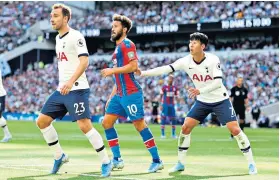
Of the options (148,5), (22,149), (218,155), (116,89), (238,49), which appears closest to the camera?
(116,89)

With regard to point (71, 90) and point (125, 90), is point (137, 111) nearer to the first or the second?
point (125, 90)

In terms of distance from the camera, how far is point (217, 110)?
12398 mm

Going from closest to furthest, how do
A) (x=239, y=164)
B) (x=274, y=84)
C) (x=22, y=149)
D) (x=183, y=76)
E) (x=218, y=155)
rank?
(x=239, y=164), (x=218, y=155), (x=22, y=149), (x=274, y=84), (x=183, y=76)

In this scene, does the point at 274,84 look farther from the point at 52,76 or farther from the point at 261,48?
the point at 52,76

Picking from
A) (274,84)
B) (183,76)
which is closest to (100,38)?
(183,76)

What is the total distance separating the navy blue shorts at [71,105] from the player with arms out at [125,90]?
0.92 metres

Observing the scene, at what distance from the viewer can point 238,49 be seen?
54281mm

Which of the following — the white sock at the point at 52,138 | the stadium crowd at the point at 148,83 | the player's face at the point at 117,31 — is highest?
the player's face at the point at 117,31

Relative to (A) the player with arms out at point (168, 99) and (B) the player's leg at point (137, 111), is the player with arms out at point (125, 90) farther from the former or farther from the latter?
(A) the player with arms out at point (168, 99)

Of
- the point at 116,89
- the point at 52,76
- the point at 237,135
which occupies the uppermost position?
A: the point at 116,89

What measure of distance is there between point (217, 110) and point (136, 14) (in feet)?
157

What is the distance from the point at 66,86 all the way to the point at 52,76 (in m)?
46.2

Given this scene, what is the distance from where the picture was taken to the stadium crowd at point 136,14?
174 feet

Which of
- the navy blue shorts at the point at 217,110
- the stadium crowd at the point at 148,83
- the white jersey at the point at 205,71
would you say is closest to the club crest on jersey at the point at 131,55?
the white jersey at the point at 205,71
